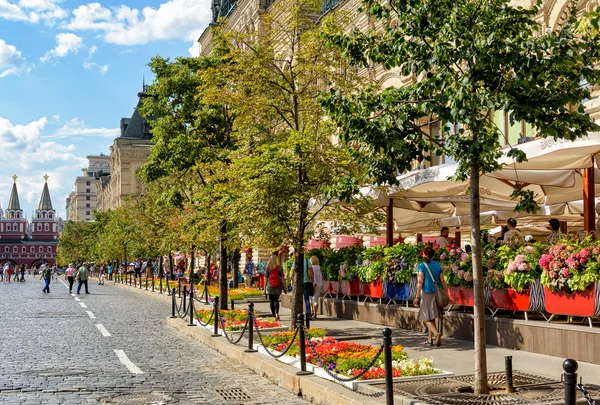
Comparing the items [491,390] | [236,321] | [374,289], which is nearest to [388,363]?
[491,390]

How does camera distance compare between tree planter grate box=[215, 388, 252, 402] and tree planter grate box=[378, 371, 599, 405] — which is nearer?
tree planter grate box=[378, 371, 599, 405]

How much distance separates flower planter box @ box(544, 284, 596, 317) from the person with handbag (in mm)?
1919

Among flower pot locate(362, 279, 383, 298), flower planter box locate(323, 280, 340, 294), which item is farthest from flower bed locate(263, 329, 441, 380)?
flower planter box locate(323, 280, 340, 294)

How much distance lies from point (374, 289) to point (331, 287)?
3.12 metres

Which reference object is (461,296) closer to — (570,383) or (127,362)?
(127,362)

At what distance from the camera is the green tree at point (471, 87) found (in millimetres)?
8570

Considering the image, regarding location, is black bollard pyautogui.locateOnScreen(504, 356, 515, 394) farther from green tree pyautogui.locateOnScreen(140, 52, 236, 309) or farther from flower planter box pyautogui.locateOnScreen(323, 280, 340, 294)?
green tree pyautogui.locateOnScreen(140, 52, 236, 309)

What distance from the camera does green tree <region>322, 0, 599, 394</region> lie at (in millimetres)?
8570

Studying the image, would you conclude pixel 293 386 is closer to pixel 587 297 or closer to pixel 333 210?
pixel 587 297

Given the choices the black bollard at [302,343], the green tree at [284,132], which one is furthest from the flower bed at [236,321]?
the black bollard at [302,343]

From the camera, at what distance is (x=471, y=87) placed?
870 centimetres

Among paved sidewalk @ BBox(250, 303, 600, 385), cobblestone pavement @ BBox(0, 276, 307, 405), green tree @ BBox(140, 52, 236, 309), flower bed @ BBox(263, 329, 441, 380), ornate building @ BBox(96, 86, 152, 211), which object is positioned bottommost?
cobblestone pavement @ BBox(0, 276, 307, 405)

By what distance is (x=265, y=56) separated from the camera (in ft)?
55.1

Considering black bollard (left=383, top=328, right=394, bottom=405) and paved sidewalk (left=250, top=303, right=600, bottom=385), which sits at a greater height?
black bollard (left=383, top=328, right=394, bottom=405)
